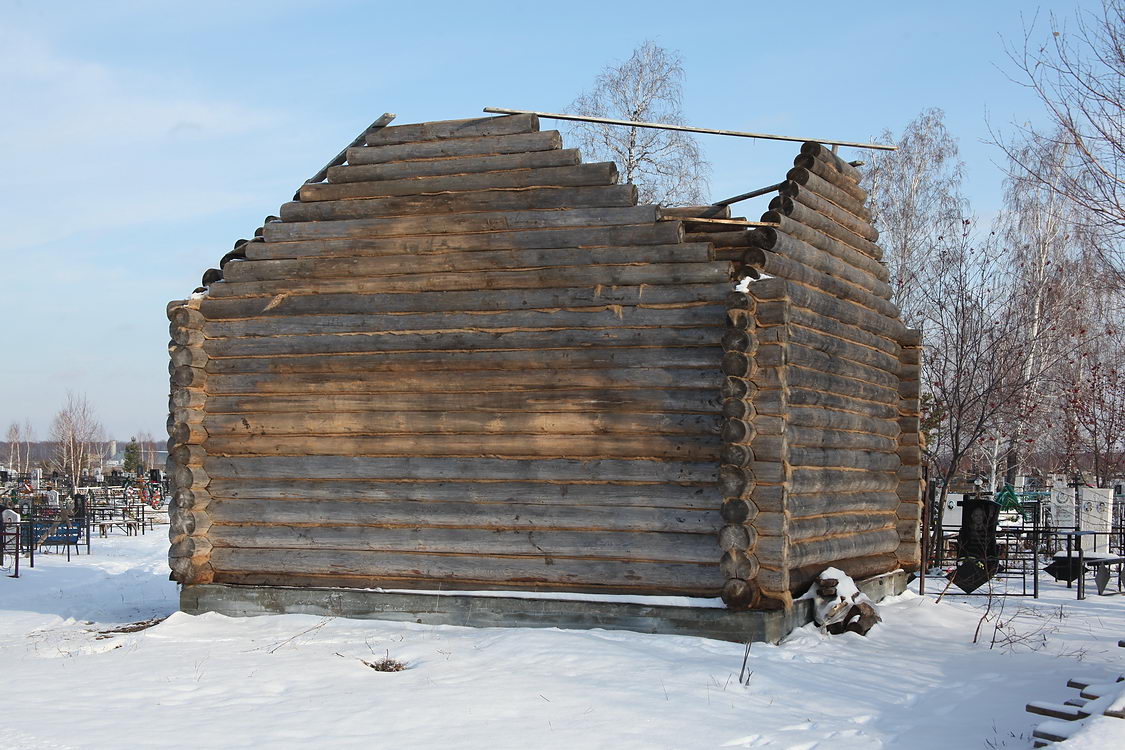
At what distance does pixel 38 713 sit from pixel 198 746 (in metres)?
1.59

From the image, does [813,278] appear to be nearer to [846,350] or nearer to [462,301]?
[846,350]

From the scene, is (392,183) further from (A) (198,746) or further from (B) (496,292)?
(A) (198,746)

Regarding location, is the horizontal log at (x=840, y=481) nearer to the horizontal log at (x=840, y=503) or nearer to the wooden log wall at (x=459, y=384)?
the horizontal log at (x=840, y=503)

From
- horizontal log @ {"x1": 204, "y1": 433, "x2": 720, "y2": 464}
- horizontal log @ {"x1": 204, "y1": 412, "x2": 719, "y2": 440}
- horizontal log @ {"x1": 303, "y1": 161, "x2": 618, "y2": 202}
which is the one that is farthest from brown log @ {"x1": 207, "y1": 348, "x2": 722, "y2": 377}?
horizontal log @ {"x1": 303, "y1": 161, "x2": 618, "y2": 202}

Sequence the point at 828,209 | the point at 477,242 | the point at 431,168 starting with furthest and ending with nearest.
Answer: the point at 828,209
the point at 431,168
the point at 477,242

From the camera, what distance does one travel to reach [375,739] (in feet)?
22.8

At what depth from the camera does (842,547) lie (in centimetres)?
A: 1196

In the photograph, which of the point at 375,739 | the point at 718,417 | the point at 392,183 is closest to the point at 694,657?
the point at 718,417

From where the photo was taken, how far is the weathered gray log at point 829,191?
11797 millimetres

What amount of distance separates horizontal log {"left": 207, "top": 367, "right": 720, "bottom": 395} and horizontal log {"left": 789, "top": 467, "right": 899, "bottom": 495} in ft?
4.54

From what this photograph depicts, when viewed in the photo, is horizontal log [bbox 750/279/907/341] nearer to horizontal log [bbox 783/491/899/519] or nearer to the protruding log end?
horizontal log [bbox 783/491/899/519]

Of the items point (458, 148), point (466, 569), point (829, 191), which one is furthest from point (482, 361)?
point (829, 191)

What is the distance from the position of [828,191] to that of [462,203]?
4.21 metres

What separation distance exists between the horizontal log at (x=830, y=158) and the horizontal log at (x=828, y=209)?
1.44 ft
